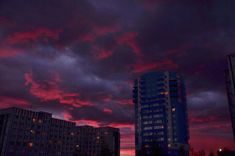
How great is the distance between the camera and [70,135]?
626ft

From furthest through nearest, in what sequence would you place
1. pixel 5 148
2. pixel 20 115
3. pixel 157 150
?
pixel 20 115 → pixel 5 148 → pixel 157 150

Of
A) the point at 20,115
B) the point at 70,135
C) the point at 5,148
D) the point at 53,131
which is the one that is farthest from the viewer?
the point at 70,135

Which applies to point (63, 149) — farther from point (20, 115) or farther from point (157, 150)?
point (157, 150)

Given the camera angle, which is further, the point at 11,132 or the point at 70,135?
the point at 70,135

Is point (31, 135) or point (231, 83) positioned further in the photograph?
point (31, 135)

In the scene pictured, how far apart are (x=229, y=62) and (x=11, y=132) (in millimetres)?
138610

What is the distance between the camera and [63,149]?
179500 mm

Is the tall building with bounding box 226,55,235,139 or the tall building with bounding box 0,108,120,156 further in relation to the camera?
the tall building with bounding box 0,108,120,156

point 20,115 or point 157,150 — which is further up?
point 20,115

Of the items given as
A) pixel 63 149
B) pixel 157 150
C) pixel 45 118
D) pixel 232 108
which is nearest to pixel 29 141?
pixel 45 118

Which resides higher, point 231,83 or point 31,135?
point 231,83

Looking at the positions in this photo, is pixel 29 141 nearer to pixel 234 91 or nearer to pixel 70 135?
pixel 70 135

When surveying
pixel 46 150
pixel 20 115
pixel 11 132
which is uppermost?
pixel 20 115

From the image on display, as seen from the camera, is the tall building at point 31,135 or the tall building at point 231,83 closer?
the tall building at point 231,83
